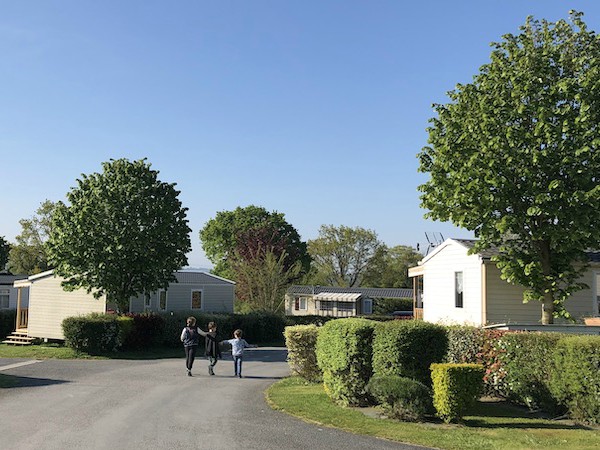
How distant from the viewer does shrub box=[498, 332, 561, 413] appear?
39.6 feet

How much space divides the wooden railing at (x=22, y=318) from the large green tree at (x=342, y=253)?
157 feet

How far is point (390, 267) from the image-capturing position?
82562mm

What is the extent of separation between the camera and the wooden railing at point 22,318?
32.8 m

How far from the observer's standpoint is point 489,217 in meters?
18.0

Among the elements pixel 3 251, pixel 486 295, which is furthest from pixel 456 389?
pixel 3 251

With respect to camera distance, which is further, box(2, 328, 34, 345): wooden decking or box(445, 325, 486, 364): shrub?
box(2, 328, 34, 345): wooden decking

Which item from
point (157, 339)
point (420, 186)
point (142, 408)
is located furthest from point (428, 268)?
point (142, 408)

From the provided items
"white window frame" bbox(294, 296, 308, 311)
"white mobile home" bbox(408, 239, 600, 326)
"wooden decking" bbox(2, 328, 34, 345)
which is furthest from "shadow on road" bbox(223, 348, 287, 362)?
"white window frame" bbox(294, 296, 308, 311)

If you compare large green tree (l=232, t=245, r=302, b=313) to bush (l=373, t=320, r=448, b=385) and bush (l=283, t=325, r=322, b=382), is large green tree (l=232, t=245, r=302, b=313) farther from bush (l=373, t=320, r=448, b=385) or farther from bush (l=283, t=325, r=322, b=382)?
bush (l=373, t=320, r=448, b=385)

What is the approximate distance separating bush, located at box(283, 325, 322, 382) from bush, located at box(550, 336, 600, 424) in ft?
23.2

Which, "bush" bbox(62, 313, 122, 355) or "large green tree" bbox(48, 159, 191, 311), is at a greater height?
"large green tree" bbox(48, 159, 191, 311)

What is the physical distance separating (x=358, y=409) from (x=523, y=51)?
40.5ft

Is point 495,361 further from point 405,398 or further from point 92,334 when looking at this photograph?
point 92,334

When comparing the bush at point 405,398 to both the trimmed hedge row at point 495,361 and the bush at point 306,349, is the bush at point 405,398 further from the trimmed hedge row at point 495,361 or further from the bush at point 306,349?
the bush at point 306,349
